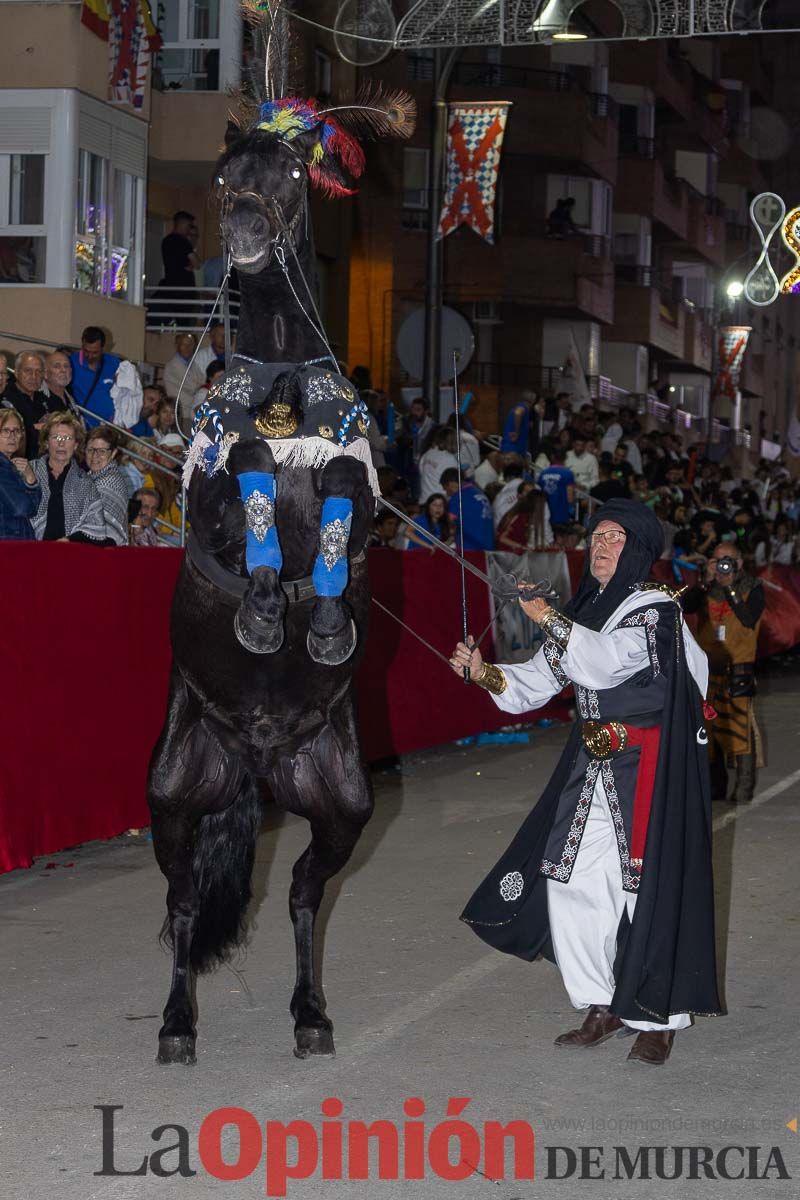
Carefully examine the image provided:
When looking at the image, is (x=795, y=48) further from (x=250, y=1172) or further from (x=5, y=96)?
(x=250, y=1172)

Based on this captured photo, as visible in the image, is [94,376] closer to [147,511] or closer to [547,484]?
[147,511]

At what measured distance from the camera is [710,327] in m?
56.8

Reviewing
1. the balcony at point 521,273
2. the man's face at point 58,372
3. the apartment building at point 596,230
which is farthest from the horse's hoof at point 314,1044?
the balcony at point 521,273

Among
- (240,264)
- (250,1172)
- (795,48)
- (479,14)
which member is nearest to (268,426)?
(240,264)

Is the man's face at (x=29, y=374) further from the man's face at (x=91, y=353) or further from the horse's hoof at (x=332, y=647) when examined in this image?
the horse's hoof at (x=332, y=647)

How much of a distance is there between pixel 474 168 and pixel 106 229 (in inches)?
204

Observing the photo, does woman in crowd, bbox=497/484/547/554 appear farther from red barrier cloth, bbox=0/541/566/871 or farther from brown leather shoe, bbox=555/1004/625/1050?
brown leather shoe, bbox=555/1004/625/1050

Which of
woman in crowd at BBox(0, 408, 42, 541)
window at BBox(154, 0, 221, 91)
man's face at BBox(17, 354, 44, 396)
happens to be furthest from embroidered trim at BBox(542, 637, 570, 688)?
window at BBox(154, 0, 221, 91)

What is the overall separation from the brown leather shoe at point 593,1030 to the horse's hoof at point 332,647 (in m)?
1.69

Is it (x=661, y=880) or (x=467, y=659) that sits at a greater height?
(x=467, y=659)

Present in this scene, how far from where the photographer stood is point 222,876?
6.80 meters

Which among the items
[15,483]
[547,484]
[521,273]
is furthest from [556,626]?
[521,273]

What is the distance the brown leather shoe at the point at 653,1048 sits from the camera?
6.31 m

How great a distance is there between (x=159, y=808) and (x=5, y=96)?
Result: 608 inches
